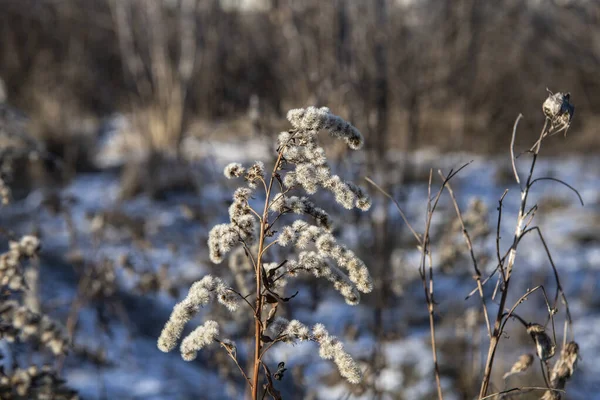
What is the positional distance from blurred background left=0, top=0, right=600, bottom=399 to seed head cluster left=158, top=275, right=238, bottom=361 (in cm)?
74

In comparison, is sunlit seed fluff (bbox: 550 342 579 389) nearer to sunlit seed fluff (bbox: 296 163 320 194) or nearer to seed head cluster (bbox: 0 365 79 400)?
sunlit seed fluff (bbox: 296 163 320 194)

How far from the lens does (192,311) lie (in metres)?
1.07

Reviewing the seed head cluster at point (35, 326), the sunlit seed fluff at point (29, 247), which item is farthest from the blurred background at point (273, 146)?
the seed head cluster at point (35, 326)

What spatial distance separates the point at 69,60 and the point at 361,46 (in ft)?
33.8

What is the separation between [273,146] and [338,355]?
2748 millimetres

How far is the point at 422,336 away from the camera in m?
4.16

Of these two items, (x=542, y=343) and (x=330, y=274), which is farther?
(x=542, y=343)

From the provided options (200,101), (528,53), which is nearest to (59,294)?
(200,101)

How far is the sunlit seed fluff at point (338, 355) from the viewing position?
39.5 inches

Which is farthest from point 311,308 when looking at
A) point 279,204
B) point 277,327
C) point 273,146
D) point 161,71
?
point 161,71

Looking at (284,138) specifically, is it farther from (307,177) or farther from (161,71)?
(161,71)

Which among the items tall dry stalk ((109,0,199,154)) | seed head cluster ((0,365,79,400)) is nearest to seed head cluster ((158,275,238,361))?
seed head cluster ((0,365,79,400))

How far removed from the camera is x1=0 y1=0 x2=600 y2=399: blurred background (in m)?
3.19

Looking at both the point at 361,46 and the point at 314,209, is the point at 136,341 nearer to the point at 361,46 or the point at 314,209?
the point at 361,46
